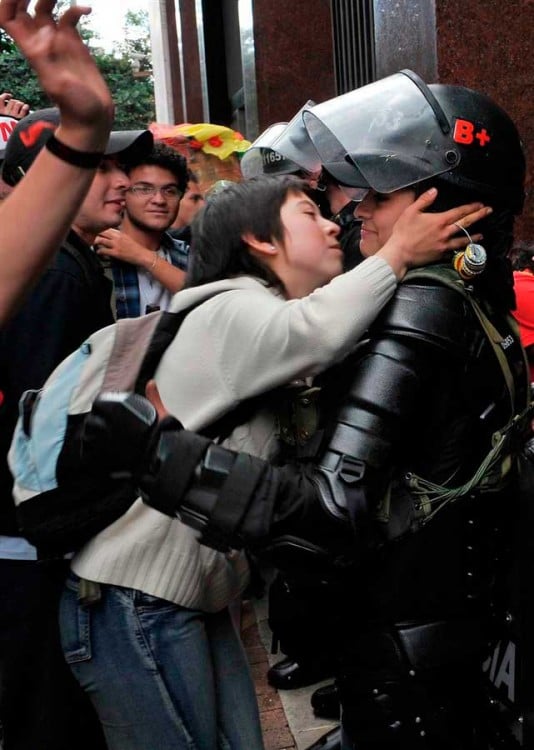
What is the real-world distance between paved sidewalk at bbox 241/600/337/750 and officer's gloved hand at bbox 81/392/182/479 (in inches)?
90.6

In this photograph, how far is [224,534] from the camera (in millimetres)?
1646

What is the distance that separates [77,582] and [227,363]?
0.63 metres

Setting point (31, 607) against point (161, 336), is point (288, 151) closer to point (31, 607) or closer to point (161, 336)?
point (161, 336)

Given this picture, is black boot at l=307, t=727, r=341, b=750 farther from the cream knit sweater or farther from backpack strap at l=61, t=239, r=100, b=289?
backpack strap at l=61, t=239, r=100, b=289

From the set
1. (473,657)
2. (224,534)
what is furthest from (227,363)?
(473,657)

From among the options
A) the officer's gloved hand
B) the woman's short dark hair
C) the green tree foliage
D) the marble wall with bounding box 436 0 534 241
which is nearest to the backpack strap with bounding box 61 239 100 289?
the woman's short dark hair

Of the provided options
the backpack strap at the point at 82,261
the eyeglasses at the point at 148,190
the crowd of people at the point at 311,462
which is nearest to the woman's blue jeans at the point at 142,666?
the crowd of people at the point at 311,462

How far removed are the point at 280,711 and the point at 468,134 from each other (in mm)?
2698

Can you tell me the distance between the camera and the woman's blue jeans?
6.31 feet

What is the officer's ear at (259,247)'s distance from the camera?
78.6 inches

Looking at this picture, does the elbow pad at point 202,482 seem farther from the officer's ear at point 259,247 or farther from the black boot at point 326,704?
the black boot at point 326,704

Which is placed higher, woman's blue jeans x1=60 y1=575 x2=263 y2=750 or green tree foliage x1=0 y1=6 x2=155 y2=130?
green tree foliage x1=0 y1=6 x2=155 y2=130

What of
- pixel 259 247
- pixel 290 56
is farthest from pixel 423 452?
pixel 290 56

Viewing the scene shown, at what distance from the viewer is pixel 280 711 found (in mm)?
3811
